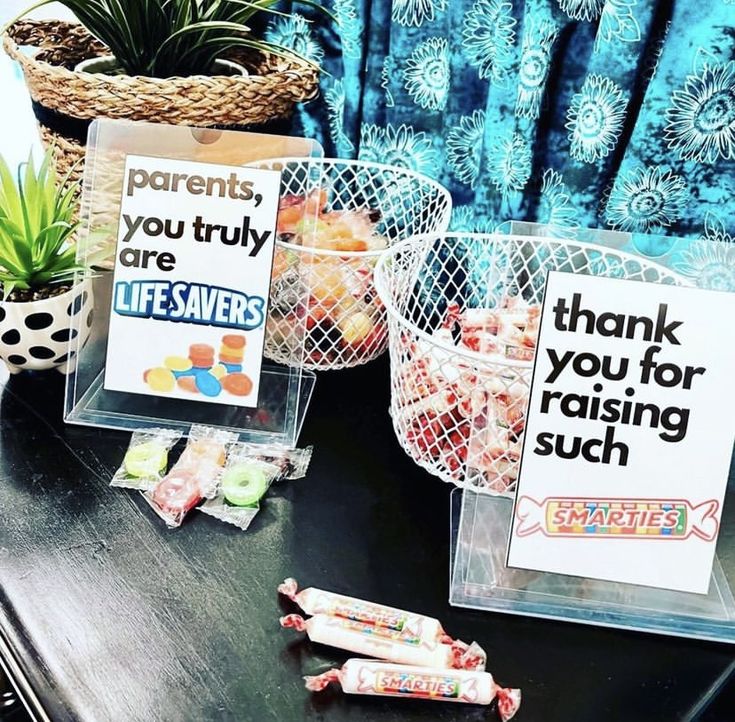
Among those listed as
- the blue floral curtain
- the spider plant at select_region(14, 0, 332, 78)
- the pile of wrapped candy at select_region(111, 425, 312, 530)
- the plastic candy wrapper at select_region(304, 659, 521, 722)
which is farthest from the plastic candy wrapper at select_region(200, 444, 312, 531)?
the spider plant at select_region(14, 0, 332, 78)

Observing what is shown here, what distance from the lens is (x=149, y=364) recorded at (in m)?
1.00

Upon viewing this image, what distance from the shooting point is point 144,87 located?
108 centimetres

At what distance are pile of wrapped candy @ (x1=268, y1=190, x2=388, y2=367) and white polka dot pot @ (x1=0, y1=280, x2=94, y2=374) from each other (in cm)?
21

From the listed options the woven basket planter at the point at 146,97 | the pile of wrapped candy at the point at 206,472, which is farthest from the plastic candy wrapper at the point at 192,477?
the woven basket planter at the point at 146,97

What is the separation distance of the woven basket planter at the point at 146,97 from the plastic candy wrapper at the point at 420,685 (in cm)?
70

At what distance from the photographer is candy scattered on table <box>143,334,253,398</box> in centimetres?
98

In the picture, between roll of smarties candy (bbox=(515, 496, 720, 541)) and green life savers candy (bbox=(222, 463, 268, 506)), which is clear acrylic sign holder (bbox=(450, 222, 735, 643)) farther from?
green life savers candy (bbox=(222, 463, 268, 506))

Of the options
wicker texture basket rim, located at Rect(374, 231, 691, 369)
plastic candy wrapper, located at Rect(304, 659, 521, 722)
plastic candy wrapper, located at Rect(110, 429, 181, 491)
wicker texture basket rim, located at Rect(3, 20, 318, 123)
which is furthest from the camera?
wicker texture basket rim, located at Rect(3, 20, 318, 123)

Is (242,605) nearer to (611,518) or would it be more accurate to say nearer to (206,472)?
(206,472)

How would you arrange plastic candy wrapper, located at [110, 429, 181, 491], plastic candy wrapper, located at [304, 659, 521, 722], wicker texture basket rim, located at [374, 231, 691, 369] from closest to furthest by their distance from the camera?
plastic candy wrapper, located at [304, 659, 521, 722], wicker texture basket rim, located at [374, 231, 691, 369], plastic candy wrapper, located at [110, 429, 181, 491]

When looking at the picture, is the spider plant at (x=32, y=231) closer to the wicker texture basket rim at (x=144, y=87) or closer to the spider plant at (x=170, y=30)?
the wicker texture basket rim at (x=144, y=87)

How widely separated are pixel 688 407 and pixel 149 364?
21.9 inches

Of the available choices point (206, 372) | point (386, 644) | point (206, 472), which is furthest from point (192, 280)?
point (386, 644)

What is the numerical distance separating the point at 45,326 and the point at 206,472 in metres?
0.26
